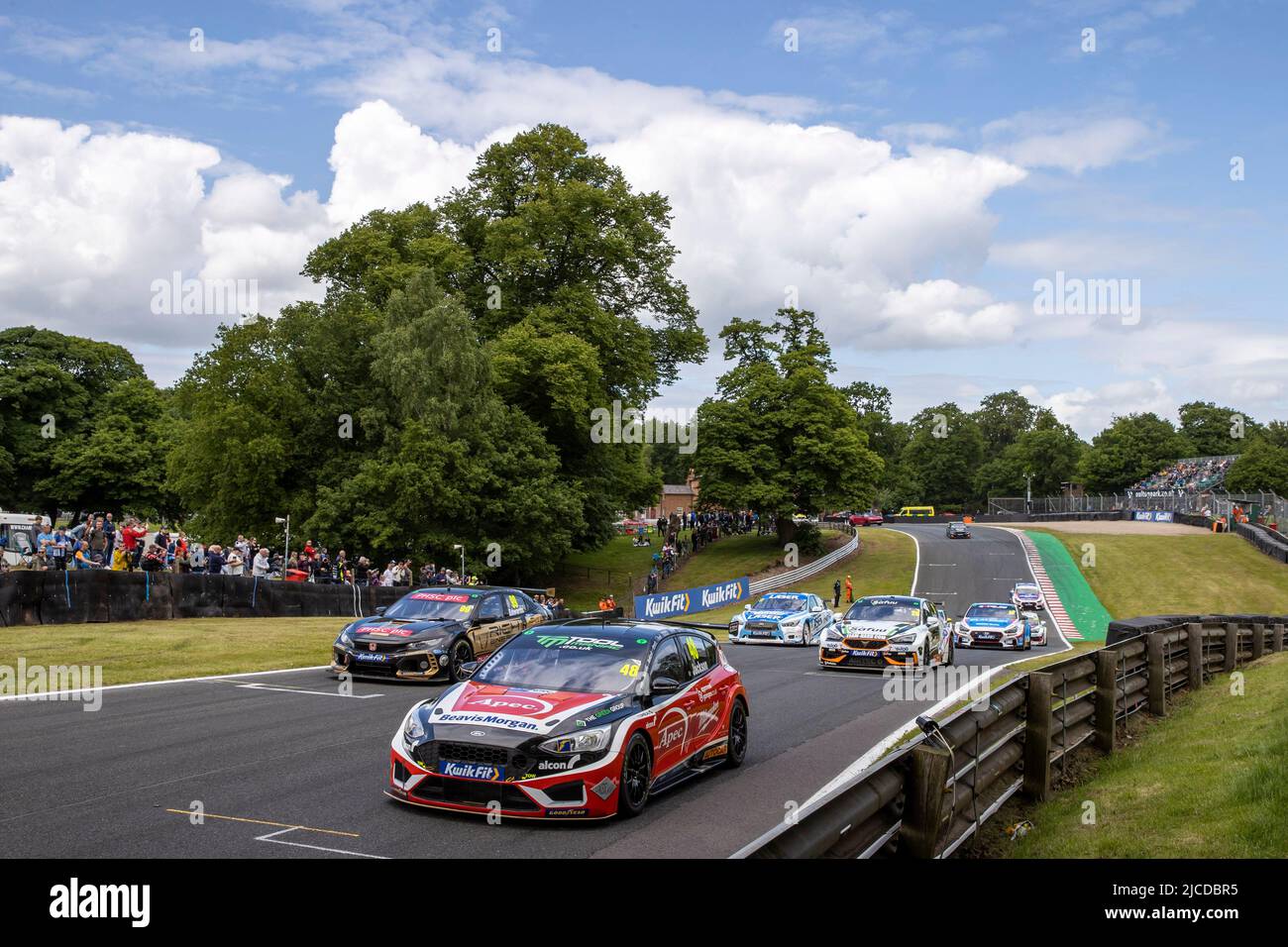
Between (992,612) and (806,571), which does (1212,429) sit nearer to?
(806,571)

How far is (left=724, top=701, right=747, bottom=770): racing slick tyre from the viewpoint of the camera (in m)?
10.9

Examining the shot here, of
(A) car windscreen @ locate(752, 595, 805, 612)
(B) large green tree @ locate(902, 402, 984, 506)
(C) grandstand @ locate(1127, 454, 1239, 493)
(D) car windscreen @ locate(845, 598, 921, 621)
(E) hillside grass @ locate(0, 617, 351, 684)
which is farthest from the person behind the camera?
(B) large green tree @ locate(902, 402, 984, 506)

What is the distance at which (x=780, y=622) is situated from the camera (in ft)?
98.6

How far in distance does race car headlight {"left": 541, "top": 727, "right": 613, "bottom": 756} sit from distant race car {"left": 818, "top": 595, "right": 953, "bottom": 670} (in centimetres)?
1336

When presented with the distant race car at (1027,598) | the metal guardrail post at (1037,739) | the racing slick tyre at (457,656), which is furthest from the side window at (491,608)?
the distant race car at (1027,598)

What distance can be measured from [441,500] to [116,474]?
31.1 meters

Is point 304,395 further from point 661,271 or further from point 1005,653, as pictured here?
point 1005,653

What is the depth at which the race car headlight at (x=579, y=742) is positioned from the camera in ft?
26.9

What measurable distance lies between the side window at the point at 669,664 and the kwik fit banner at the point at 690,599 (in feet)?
96.7

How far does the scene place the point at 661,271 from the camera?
5566 centimetres

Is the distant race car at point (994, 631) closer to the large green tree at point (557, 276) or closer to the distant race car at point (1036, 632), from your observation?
the distant race car at point (1036, 632)

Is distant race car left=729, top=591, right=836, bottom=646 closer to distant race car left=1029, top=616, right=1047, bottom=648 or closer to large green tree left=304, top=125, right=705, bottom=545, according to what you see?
distant race car left=1029, top=616, right=1047, bottom=648

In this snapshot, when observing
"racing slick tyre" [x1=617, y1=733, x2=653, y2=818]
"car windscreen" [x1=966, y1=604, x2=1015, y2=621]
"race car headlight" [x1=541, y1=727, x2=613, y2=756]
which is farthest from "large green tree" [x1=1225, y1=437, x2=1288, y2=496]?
"race car headlight" [x1=541, y1=727, x2=613, y2=756]
